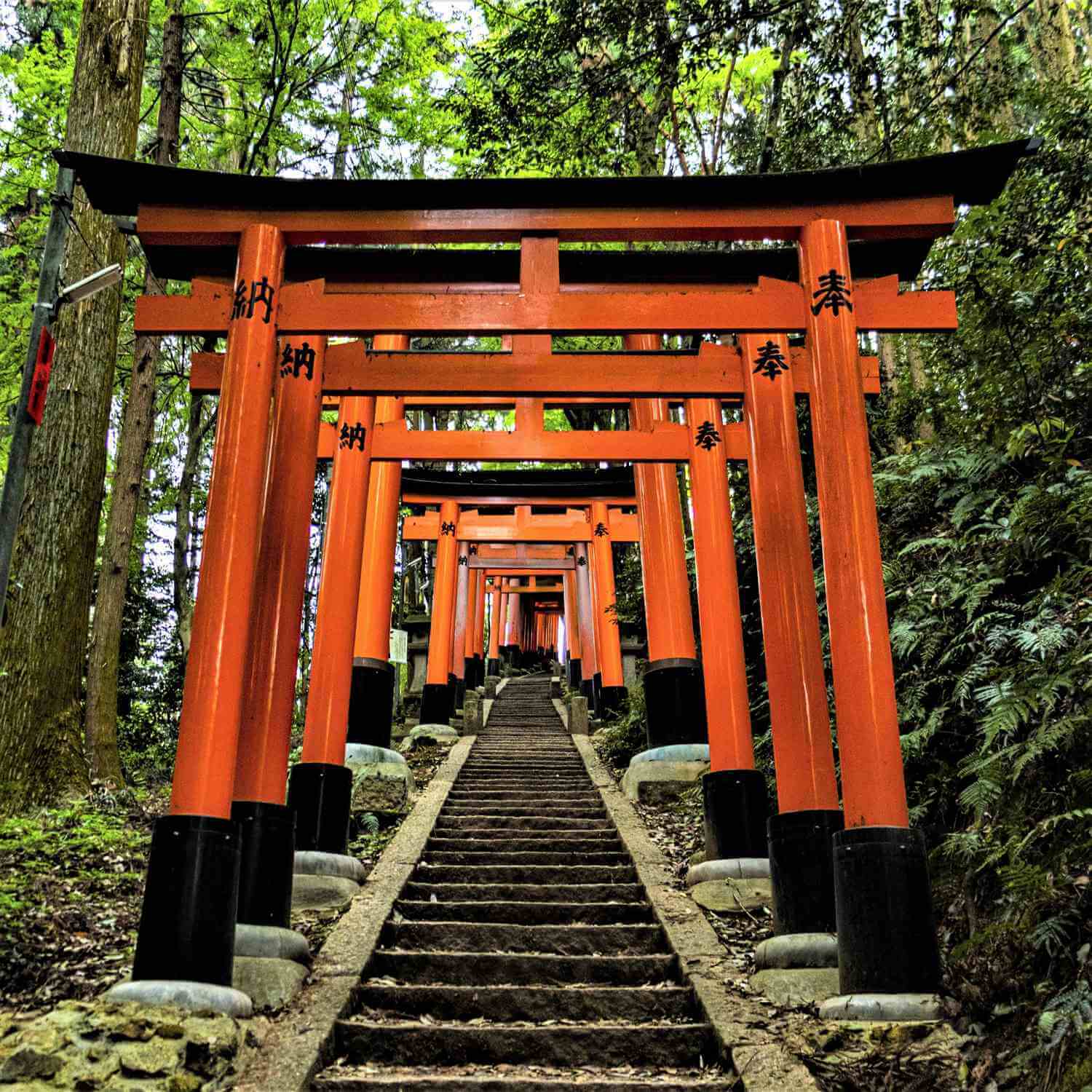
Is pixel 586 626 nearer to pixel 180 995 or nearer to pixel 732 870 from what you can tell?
pixel 732 870

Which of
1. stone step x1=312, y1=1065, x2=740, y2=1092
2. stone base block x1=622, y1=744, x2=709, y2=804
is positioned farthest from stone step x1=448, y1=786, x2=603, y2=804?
stone step x1=312, y1=1065, x2=740, y2=1092

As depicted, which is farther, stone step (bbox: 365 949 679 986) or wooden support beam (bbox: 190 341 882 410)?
wooden support beam (bbox: 190 341 882 410)

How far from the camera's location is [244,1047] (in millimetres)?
4410

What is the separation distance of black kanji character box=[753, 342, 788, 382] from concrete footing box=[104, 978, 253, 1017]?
519 cm

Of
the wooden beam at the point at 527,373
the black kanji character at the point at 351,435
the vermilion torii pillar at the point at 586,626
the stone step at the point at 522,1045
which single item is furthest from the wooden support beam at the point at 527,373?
the vermilion torii pillar at the point at 586,626

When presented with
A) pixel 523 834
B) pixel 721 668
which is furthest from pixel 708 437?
pixel 523 834

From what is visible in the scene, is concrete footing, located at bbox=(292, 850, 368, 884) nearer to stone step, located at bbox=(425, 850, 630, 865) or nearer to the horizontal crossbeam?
stone step, located at bbox=(425, 850, 630, 865)

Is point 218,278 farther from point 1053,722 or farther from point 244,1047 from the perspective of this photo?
point 1053,722

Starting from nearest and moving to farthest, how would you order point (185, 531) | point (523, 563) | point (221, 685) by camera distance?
point (221, 685)
point (185, 531)
point (523, 563)

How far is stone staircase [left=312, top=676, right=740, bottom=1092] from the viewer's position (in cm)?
467

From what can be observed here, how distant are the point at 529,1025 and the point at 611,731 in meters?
9.48

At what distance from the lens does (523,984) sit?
567 cm

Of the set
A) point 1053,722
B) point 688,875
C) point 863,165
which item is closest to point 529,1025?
point 688,875

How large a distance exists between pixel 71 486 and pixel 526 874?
466cm
